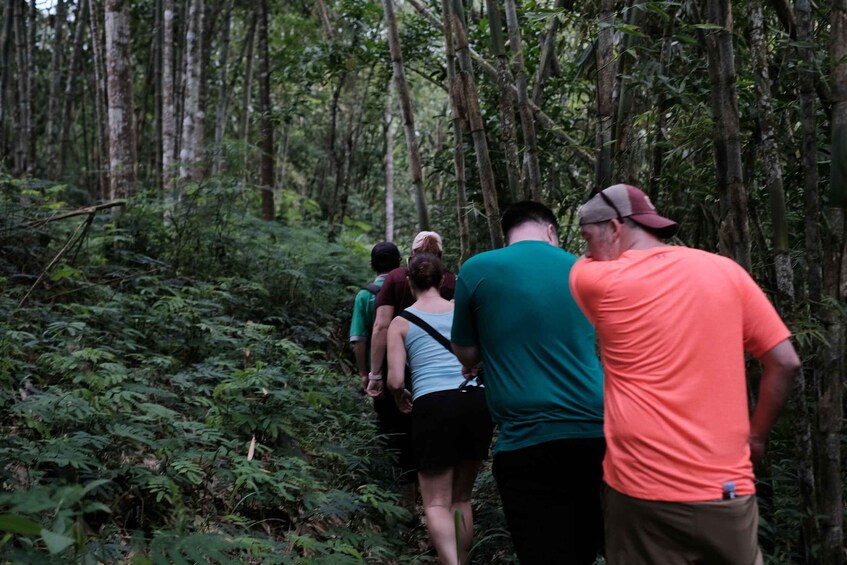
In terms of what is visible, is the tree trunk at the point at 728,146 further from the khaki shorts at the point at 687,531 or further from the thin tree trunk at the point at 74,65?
the thin tree trunk at the point at 74,65

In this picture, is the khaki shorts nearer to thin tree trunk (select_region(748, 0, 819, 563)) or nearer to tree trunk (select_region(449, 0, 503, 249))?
thin tree trunk (select_region(748, 0, 819, 563))

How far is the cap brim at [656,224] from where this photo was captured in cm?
243

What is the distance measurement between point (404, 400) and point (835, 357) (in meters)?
2.17

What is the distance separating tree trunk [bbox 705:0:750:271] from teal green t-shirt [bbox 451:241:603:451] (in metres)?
1.18

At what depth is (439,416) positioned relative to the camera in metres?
3.98

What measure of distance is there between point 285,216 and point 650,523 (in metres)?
14.4

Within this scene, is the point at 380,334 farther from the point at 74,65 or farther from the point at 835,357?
the point at 74,65

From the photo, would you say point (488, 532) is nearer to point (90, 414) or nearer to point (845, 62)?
point (90, 414)

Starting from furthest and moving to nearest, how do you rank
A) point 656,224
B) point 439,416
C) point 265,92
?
point 265,92
point 439,416
point 656,224

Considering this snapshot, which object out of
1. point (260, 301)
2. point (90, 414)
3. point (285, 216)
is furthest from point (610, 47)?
point (285, 216)

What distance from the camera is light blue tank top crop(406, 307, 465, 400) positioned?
4.06 m

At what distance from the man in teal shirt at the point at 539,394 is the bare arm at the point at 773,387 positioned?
553 millimetres

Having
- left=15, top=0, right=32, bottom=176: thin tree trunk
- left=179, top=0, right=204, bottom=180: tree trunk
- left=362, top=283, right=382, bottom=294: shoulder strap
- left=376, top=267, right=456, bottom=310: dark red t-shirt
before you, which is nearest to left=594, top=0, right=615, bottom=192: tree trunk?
left=376, top=267, right=456, bottom=310: dark red t-shirt

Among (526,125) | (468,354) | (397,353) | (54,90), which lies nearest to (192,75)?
(54,90)
